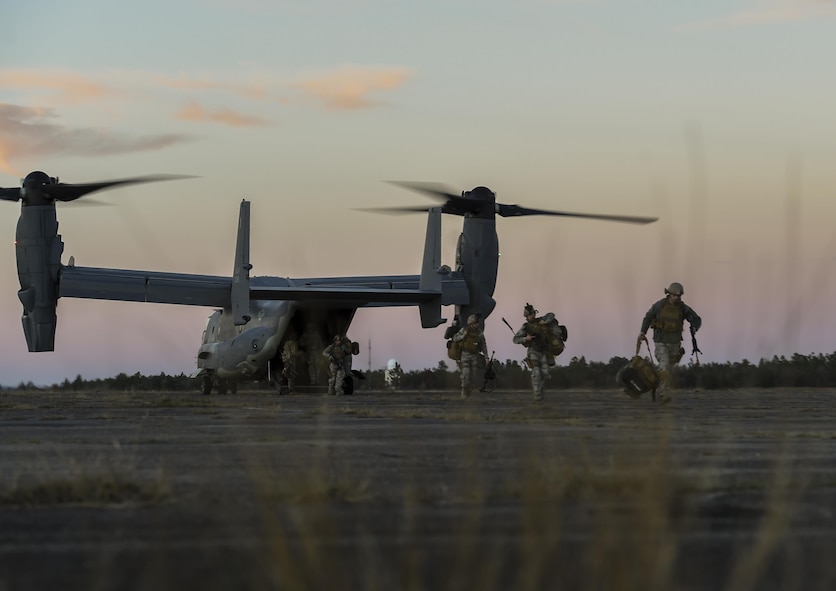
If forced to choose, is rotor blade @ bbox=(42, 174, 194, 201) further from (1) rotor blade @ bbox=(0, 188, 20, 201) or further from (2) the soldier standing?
(2) the soldier standing

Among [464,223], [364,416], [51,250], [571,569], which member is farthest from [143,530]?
[464,223]

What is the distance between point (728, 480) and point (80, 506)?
171 inches

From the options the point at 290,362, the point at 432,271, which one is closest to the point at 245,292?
the point at 290,362

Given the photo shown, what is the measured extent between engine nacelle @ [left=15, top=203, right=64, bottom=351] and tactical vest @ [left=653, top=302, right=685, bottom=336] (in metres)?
21.4

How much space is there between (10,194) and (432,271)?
13.4 metres

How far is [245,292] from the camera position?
41.0 m

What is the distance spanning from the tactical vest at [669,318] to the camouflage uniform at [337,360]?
13.6 metres

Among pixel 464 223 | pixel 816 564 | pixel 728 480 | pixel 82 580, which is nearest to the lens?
pixel 82 580

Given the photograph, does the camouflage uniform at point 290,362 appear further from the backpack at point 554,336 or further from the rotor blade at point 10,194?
the backpack at point 554,336

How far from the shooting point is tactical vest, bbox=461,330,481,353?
29.3 metres

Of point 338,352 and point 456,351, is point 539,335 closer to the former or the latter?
point 456,351

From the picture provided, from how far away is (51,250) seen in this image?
40812mm

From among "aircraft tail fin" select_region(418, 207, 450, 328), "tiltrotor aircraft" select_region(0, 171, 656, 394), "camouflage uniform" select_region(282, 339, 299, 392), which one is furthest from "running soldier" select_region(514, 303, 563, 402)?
"aircraft tail fin" select_region(418, 207, 450, 328)

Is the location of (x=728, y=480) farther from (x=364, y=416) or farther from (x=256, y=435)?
(x=364, y=416)
